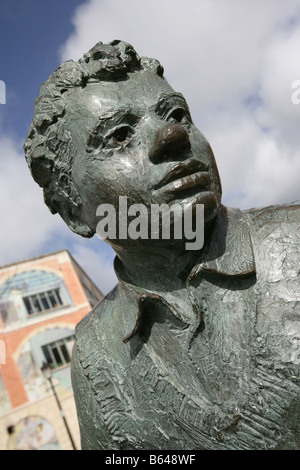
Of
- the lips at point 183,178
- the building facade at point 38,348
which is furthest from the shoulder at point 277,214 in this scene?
the building facade at point 38,348

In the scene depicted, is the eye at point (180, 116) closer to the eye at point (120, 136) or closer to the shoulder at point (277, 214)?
the eye at point (120, 136)

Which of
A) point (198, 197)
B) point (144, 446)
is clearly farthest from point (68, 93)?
point (144, 446)

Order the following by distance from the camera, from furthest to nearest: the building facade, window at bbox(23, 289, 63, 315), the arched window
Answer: window at bbox(23, 289, 63, 315) < the arched window < the building facade

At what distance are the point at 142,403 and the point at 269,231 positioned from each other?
0.95m

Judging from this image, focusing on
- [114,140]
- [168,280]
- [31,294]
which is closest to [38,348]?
[31,294]

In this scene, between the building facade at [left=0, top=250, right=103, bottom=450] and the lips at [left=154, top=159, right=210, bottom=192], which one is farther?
the building facade at [left=0, top=250, right=103, bottom=450]

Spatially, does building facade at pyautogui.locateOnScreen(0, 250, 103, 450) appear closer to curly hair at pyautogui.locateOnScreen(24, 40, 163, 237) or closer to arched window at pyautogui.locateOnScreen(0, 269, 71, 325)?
arched window at pyautogui.locateOnScreen(0, 269, 71, 325)

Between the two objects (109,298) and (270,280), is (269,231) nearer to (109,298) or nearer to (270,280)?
(270,280)

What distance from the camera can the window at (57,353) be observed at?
16.2 meters

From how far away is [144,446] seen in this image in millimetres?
1854

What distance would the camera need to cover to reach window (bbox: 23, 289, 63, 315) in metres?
17.2

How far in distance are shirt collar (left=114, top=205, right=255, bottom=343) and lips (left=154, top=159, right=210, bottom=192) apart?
0.88 ft

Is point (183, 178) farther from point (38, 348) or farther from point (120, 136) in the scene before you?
point (38, 348)

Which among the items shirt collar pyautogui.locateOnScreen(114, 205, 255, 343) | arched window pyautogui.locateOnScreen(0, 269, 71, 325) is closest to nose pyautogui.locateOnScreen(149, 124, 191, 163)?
shirt collar pyautogui.locateOnScreen(114, 205, 255, 343)
